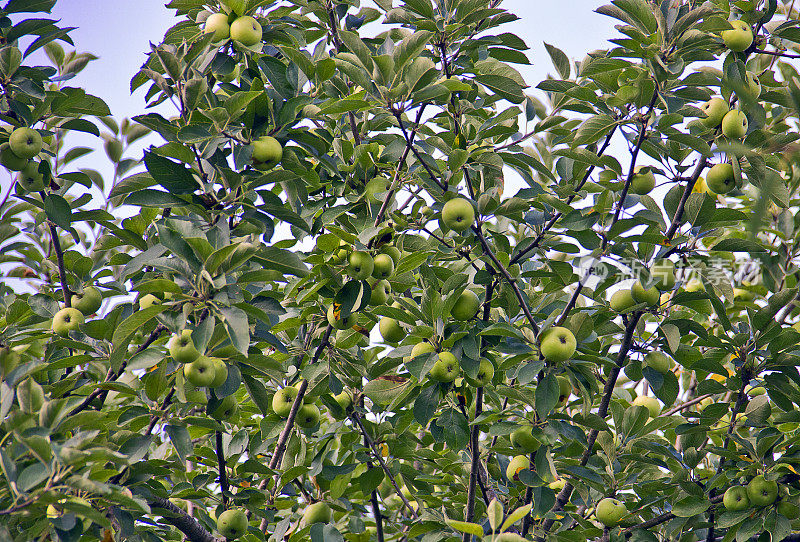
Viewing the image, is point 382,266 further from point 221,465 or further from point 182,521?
point 182,521

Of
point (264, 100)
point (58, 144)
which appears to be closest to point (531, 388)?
point (264, 100)

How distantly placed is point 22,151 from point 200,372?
139 cm

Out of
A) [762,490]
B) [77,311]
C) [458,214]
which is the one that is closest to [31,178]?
[77,311]

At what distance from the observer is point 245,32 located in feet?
8.89

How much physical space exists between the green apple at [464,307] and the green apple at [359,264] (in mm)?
510

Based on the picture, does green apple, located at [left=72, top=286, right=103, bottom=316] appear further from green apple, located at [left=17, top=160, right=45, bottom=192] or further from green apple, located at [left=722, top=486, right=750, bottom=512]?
green apple, located at [left=722, top=486, right=750, bottom=512]

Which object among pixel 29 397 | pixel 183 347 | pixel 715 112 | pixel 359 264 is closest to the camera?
pixel 29 397

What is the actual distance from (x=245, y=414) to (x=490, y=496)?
4.76 ft

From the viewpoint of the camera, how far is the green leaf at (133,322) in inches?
93.1

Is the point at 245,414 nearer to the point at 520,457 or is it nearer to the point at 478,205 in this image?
the point at 520,457

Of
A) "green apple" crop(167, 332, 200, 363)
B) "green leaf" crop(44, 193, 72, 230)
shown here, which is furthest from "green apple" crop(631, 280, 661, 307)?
"green leaf" crop(44, 193, 72, 230)

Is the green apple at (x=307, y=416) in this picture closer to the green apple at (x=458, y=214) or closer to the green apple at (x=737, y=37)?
the green apple at (x=458, y=214)

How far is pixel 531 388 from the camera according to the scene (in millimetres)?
3453

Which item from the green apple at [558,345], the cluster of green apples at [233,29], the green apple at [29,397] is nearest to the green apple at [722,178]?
the green apple at [558,345]
